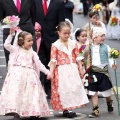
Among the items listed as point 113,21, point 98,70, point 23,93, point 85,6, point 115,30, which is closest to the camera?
point 23,93

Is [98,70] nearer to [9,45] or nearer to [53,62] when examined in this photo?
[53,62]

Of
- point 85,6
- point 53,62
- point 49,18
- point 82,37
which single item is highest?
point 85,6

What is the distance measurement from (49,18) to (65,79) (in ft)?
6.15

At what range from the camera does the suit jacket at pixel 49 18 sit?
38.1ft

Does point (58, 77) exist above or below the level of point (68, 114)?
above

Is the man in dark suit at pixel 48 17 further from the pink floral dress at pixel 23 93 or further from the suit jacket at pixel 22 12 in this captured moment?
the pink floral dress at pixel 23 93

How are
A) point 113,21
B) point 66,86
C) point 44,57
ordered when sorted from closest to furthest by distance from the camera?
point 66,86, point 44,57, point 113,21

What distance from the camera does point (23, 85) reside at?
966 cm

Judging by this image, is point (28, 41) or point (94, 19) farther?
point (94, 19)

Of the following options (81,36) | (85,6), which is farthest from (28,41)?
(85,6)

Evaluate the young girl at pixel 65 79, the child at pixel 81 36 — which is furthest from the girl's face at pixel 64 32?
the child at pixel 81 36

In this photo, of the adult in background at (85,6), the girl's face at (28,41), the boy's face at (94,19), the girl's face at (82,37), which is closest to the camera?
the girl's face at (28,41)

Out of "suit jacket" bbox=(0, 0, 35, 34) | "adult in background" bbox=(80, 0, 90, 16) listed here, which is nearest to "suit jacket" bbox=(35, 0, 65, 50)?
"suit jacket" bbox=(0, 0, 35, 34)

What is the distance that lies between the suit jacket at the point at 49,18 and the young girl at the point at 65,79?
57.0 inches
